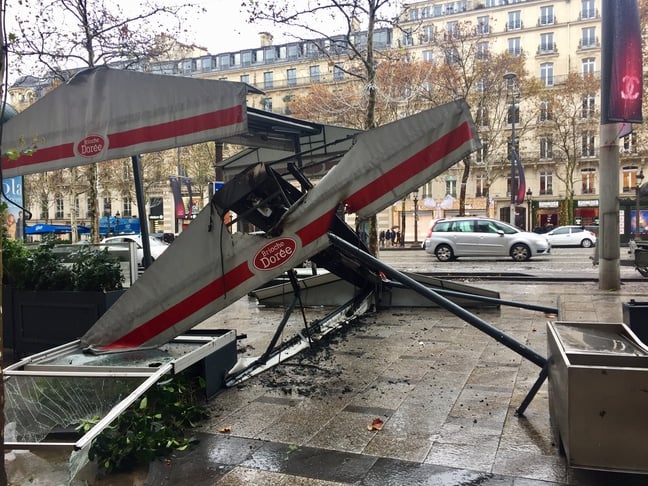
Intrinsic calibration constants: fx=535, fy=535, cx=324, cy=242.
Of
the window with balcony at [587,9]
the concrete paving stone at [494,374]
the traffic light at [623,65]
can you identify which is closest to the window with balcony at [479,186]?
the window with balcony at [587,9]

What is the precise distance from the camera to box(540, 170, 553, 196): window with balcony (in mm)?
50438

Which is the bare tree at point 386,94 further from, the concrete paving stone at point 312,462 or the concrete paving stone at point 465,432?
the concrete paving stone at point 312,462

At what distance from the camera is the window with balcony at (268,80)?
6297 centimetres

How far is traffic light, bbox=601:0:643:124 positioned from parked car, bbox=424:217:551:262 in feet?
37.1

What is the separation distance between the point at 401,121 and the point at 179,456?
3032 millimetres

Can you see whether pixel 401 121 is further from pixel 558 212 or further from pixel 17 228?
pixel 558 212

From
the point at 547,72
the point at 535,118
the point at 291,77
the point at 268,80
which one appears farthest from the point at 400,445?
the point at 268,80

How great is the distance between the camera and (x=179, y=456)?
12.4 feet

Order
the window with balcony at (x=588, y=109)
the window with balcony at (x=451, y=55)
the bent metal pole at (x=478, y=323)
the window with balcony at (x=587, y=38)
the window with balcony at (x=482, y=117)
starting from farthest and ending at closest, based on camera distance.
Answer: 1. the window with balcony at (x=587, y=38)
2. the window with balcony at (x=588, y=109)
3. the window with balcony at (x=482, y=117)
4. the window with balcony at (x=451, y=55)
5. the bent metal pole at (x=478, y=323)

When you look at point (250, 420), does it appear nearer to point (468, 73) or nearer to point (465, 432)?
point (465, 432)

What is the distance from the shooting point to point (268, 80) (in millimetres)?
64188

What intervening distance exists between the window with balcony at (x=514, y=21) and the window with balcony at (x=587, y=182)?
53.8 feet

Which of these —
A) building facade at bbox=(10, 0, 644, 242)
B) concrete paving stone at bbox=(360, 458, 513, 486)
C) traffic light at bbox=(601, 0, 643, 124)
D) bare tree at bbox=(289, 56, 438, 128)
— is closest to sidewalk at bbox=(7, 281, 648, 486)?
concrete paving stone at bbox=(360, 458, 513, 486)

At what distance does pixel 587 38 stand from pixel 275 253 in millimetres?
57268
